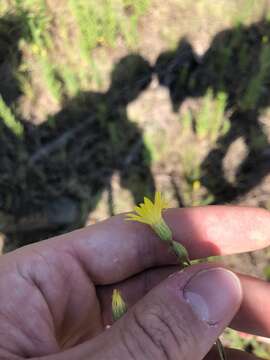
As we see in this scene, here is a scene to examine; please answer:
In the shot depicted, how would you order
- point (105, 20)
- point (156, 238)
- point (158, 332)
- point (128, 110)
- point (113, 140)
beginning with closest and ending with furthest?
point (158, 332), point (156, 238), point (113, 140), point (128, 110), point (105, 20)

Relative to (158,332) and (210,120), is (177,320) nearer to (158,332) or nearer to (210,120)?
(158,332)

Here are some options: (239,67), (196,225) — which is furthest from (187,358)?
(239,67)

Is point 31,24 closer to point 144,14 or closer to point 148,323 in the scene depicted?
point 144,14

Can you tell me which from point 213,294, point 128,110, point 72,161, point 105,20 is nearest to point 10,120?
point 72,161

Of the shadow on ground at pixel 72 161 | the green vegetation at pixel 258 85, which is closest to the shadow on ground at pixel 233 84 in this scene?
the green vegetation at pixel 258 85

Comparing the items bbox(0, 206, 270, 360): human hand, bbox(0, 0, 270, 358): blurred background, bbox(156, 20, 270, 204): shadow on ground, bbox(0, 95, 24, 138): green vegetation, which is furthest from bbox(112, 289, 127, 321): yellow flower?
bbox(0, 95, 24, 138): green vegetation

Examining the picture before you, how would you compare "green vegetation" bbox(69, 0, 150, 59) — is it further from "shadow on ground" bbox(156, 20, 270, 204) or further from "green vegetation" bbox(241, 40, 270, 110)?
"green vegetation" bbox(241, 40, 270, 110)
